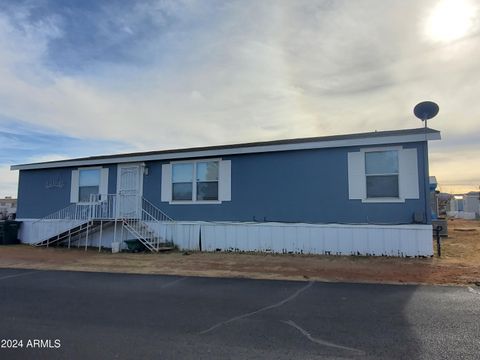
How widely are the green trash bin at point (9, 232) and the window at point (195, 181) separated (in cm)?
838

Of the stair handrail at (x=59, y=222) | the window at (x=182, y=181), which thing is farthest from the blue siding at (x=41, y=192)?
the window at (x=182, y=181)

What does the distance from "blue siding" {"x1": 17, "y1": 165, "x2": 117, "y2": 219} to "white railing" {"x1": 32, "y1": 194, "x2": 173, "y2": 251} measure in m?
0.73

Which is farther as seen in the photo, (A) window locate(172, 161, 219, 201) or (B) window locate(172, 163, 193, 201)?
(B) window locate(172, 163, 193, 201)

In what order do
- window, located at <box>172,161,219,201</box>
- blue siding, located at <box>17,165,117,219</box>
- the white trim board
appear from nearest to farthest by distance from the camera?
the white trim board → window, located at <box>172,161,219,201</box> → blue siding, located at <box>17,165,117,219</box>

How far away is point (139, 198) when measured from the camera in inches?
602

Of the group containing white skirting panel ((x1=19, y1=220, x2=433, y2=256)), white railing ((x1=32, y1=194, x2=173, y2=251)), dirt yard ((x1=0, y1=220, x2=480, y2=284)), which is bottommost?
dirt yard ((x1=0, y1=220, x2=480, y2=284))

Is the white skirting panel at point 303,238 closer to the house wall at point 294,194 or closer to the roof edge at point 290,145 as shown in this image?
the house wall at point 294,194

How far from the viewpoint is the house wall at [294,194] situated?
11492 millimetres

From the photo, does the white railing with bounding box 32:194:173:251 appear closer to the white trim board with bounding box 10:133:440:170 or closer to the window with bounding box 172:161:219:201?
the window with bounding box 172:161:219:201

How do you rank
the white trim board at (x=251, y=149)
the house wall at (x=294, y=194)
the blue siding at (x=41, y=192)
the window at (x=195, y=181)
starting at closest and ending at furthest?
1. the white trim board at (x=251, y=149)
2. the house wall at (x=294, y=194)
3. the window at (x=195, y=181)
4. the blue siding at (x=41, y=192)

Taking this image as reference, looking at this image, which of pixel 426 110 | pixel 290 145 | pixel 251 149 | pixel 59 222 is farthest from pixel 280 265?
pixel 59 222

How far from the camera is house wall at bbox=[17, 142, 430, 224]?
1149 cm

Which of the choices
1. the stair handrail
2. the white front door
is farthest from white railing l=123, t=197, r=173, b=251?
the stair handrail

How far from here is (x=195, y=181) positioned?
14.4 meters
